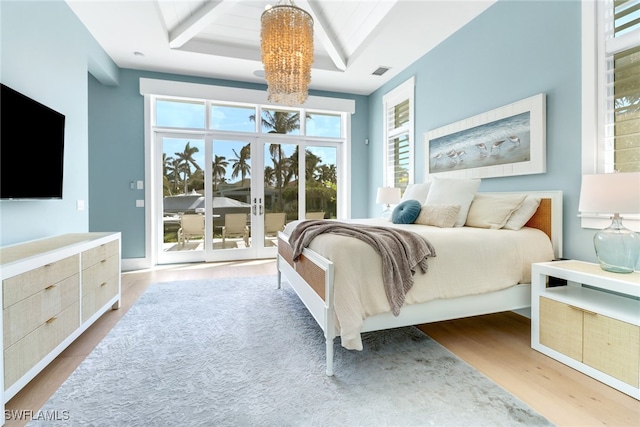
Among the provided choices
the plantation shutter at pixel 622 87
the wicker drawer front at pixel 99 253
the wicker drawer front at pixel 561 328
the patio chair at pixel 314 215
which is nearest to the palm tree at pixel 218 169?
the patio chair at pixel 314 215

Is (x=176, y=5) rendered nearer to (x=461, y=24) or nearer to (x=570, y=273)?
(x=461, y=24)

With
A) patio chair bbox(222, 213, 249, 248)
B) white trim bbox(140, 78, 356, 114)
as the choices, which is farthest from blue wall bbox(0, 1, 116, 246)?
patio chair bbox(222, 213, 249, 248)

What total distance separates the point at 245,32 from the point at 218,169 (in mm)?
2025

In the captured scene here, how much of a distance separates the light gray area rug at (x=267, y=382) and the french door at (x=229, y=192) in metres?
2.35

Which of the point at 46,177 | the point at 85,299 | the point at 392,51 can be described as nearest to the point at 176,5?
the point at 46,177

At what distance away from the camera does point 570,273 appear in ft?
6.21

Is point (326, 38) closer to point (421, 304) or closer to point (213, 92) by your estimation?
point (213, 92)

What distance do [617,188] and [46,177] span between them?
3951 millimetres

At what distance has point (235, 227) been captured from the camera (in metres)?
4.93

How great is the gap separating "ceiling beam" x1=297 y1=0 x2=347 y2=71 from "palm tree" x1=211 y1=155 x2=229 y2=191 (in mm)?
2282

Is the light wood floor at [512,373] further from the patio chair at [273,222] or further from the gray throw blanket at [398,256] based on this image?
the patio chair at [273,222]

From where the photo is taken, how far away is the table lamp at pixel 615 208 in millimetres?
1689

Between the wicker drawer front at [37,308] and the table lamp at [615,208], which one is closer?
the wicker drawer front at [37,308]

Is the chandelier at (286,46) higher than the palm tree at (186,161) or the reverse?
higher
